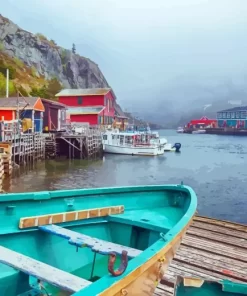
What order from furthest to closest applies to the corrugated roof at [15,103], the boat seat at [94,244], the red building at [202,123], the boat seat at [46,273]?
the red building at [202,123] < the corrugated roof at [15,103] < the boat seat at [94,244] < the boat seat at [46,273]

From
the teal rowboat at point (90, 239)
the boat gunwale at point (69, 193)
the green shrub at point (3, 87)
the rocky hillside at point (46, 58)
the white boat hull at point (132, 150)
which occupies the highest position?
Result: the rocky hillside at point (46, 58)

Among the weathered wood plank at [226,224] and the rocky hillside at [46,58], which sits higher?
the rocky hillside at [46,58]

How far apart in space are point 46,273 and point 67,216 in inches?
72.5

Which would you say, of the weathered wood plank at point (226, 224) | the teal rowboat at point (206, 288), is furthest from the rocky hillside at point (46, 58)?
the teal rowboat at point (206, 288)

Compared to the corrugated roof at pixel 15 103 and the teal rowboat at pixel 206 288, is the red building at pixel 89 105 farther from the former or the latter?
the teal rowboat at pixel 206 288

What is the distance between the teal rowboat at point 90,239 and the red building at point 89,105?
4131 cm

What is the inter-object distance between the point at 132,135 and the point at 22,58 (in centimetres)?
5522

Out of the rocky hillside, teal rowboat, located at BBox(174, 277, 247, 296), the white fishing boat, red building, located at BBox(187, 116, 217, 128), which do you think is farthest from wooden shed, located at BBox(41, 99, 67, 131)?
red building, located at BBox(187, 116, 217, 128)

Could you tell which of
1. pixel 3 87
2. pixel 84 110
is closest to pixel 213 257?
pixel 84 110

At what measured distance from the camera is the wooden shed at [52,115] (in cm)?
3722

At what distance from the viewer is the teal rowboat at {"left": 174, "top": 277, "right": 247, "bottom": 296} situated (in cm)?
362

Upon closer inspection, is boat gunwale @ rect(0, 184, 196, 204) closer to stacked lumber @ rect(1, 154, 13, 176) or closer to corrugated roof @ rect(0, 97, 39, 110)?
stacked lumber @ rect(1, 154, 13, 176)

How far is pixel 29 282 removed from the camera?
12.6 feet

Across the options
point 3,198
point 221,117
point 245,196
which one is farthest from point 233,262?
point 221,117
